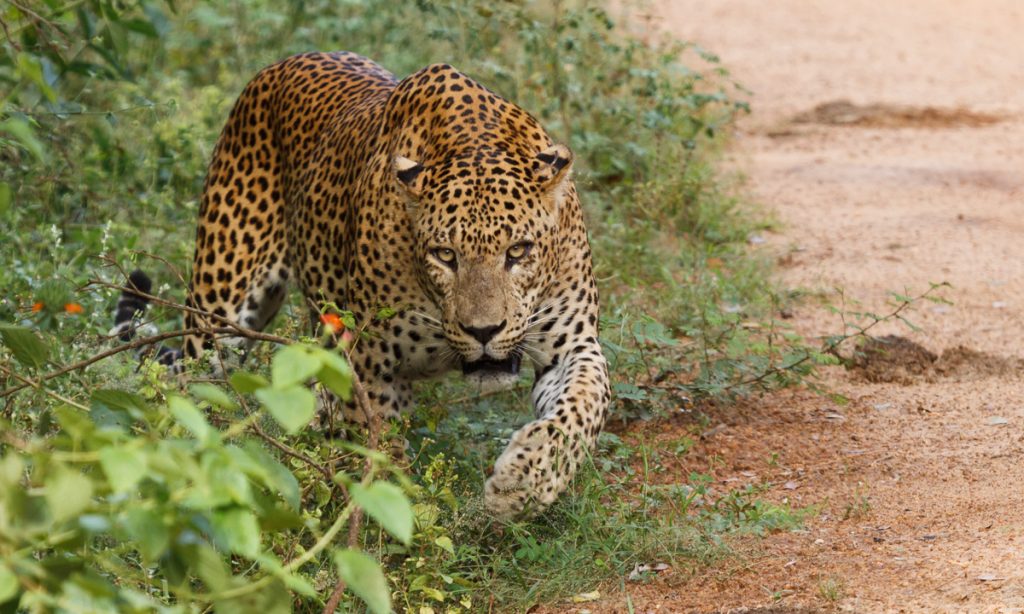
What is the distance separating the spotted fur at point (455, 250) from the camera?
16.5ft

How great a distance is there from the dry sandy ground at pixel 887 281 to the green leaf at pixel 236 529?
2.38m

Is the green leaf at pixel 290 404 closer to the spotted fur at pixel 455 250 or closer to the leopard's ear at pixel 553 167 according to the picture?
the spotted fur at pixel 455 250

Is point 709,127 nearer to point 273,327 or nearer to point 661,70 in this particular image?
point 661,70

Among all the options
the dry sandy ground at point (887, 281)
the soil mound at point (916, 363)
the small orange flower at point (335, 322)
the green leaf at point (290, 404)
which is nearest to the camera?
the green leaf at point (290, 404)

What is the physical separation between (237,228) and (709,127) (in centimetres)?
360

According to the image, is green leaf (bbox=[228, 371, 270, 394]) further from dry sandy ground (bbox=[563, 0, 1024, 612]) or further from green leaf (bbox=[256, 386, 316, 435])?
dry sandy ground (bbox=[563, 0, 1024, 612])

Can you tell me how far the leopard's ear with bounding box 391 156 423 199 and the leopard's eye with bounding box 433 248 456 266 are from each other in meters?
0.25

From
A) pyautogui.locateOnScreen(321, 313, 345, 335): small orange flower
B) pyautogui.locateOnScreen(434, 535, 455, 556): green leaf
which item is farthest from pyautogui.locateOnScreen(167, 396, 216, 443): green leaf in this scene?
pyautogui.locateOnScreen(434, 535, 455, 556): green leaf

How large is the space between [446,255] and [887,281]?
381 centimetres

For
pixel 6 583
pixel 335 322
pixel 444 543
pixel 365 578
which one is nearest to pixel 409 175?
pixel 335 322

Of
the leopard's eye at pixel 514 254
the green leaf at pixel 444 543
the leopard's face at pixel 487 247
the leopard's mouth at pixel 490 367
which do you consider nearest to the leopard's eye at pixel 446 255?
the leopard's face at pixel 487 247

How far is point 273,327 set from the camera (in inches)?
278

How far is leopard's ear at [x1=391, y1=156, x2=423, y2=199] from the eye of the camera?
5.24 m

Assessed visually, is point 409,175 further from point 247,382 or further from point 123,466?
point 123,466
